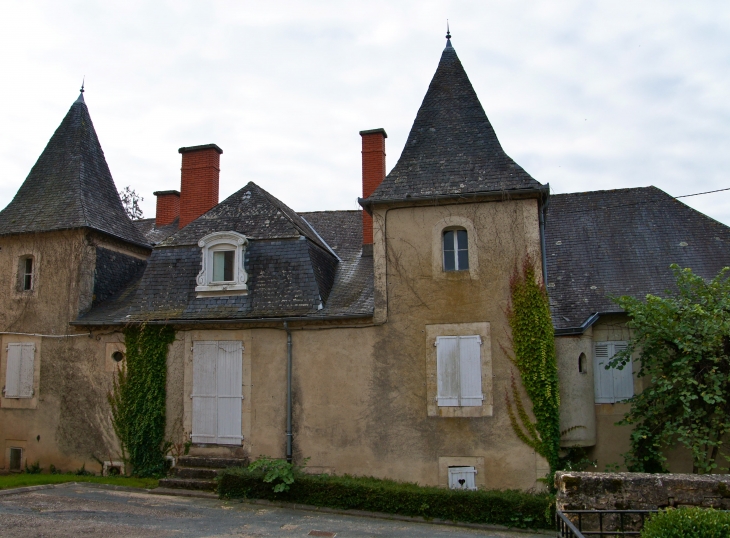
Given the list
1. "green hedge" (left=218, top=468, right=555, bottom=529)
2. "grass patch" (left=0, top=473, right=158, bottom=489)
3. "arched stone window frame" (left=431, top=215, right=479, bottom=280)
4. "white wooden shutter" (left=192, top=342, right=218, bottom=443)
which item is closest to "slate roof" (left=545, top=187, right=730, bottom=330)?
"arched stone window frame" (left=431, top=215, right=479, bottom=280)

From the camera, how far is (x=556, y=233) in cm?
1658

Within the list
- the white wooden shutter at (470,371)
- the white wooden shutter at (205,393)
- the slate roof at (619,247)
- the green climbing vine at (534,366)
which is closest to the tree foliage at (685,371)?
the green climbing vine at (534,366)

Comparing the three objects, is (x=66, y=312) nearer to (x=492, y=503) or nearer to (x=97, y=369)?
(x=97, y=369)

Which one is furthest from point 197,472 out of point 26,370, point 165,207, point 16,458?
point 165,207

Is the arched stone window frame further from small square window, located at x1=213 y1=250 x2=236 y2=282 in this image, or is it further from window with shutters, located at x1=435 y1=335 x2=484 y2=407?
small square window, located at x1=213 y1=250 x2=236 y2=282

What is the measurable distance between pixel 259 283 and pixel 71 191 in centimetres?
591

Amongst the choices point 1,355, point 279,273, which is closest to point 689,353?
point 279,273

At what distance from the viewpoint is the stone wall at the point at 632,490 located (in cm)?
758

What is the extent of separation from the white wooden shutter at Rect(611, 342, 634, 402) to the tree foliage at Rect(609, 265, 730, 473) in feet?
4.94

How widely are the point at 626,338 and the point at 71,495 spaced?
1159 centimetres

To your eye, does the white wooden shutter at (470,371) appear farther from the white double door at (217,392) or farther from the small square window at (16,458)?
the small square window at (16,458)

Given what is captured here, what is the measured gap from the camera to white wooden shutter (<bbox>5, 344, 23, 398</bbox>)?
14.8m

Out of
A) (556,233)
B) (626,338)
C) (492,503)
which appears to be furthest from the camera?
(556,233)

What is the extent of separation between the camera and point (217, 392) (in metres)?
13.5
